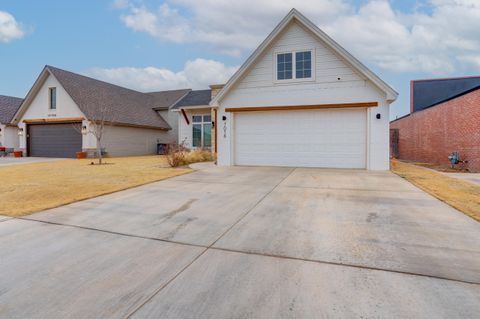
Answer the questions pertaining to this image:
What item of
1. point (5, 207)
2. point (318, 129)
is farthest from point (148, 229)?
point (318, 129)

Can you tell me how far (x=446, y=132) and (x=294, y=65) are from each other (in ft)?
27.8

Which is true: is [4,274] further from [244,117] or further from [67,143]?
[67,143]

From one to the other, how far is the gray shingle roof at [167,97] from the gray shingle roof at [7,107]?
40.5 feet

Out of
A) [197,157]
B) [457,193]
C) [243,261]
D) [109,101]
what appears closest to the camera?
[243,261]

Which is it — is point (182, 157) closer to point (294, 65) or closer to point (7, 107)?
point (294, 65)

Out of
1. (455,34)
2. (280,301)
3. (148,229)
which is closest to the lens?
(280,301)

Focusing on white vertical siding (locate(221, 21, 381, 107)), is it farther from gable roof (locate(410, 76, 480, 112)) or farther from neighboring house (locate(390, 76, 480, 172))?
gable roof (locate(410, 76, 480, 112))

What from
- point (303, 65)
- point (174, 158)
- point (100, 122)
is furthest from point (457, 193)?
point (100, 122)

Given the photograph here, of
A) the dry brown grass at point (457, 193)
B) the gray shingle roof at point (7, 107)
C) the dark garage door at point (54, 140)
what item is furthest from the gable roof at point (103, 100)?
the dry brown grass at point (457, 193)

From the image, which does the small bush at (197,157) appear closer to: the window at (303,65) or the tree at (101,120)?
the window at (303,65)

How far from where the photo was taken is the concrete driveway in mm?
2205

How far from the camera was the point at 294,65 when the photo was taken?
11625mm

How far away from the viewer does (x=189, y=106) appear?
2070cm

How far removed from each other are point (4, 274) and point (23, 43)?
76.1ft
